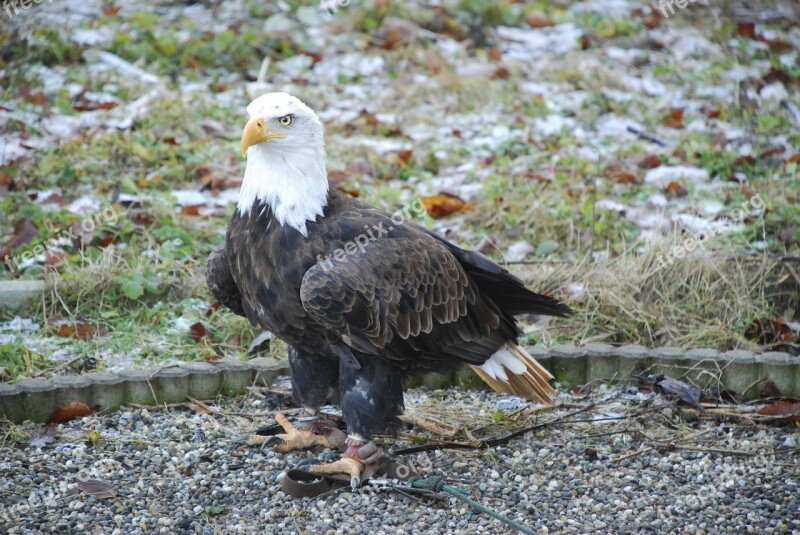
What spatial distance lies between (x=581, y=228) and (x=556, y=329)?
3.48ft

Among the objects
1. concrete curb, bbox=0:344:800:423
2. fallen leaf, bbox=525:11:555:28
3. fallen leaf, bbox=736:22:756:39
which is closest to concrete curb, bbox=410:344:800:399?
concrete curb, bbox=0:344:800:423

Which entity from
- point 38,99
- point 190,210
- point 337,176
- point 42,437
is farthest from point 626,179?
point 38,99

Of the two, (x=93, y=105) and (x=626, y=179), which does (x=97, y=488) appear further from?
(x=93, y=105)

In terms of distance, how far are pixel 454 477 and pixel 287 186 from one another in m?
1.38

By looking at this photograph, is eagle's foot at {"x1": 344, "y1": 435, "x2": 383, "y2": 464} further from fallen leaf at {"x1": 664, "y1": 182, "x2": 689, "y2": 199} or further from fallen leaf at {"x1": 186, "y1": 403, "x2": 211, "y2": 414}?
fallen leaf at {"x1": 664, "y1": 182, "x2": 689, "y2": 199}

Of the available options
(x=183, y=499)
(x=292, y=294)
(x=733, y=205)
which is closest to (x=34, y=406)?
(x=183, y=499)

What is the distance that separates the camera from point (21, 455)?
394 centimetres

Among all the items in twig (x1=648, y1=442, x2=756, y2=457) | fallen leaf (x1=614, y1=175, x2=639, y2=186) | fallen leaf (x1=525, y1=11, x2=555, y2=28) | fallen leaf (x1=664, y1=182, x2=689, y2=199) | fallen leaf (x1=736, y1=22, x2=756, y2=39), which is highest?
fallen leaf (x1=525, y1=11, x2=555, y2=28)

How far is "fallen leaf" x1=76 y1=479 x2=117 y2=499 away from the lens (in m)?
3.65

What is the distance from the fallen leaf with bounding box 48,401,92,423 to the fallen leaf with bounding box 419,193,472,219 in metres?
2.79

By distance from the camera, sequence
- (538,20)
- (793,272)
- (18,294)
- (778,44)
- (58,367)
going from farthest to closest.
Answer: (538,20) < (778,44) < (793,272) < (18,294) < (58,367)

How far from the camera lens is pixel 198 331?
198 inches

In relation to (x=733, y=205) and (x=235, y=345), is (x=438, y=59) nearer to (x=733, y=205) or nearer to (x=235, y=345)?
(x=733, y=205)

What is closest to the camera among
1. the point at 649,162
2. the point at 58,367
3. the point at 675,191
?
the point at 58,367
